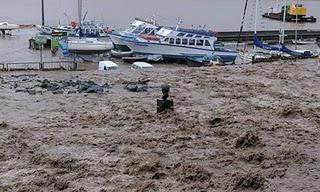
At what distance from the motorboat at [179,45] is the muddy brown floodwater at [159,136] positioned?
58.6 feet

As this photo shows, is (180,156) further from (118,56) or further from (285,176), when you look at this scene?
(118,56)

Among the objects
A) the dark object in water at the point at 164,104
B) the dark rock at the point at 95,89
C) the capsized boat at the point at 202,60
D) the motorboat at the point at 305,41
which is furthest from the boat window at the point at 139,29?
the dark object in water at the point at 164,104

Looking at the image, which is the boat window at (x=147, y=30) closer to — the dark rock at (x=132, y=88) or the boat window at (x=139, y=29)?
the boat window at (x=139, y=29)

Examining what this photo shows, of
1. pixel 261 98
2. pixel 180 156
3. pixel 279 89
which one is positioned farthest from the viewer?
pixel 279 89

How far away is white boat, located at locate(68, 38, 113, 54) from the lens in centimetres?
3316

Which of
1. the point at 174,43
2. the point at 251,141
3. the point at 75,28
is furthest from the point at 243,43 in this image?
the point at 251,141

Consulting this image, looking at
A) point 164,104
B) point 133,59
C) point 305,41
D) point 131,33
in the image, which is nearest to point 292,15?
point 305,41

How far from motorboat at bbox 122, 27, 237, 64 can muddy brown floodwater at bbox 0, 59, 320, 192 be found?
1785 centimetres

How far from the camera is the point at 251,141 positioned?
905cm

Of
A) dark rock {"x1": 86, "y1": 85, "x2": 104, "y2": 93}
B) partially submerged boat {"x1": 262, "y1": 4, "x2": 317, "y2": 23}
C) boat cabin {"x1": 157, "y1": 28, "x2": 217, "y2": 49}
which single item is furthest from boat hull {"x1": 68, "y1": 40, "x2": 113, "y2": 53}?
partially submerged boat {"x1": 262, "y1": 4, "x2": 317, "y2": 23}

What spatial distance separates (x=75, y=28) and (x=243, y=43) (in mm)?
12934

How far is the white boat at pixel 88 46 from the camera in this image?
1305 inches

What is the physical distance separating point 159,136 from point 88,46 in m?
24.4

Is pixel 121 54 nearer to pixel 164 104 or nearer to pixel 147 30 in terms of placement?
pixel 147 30
